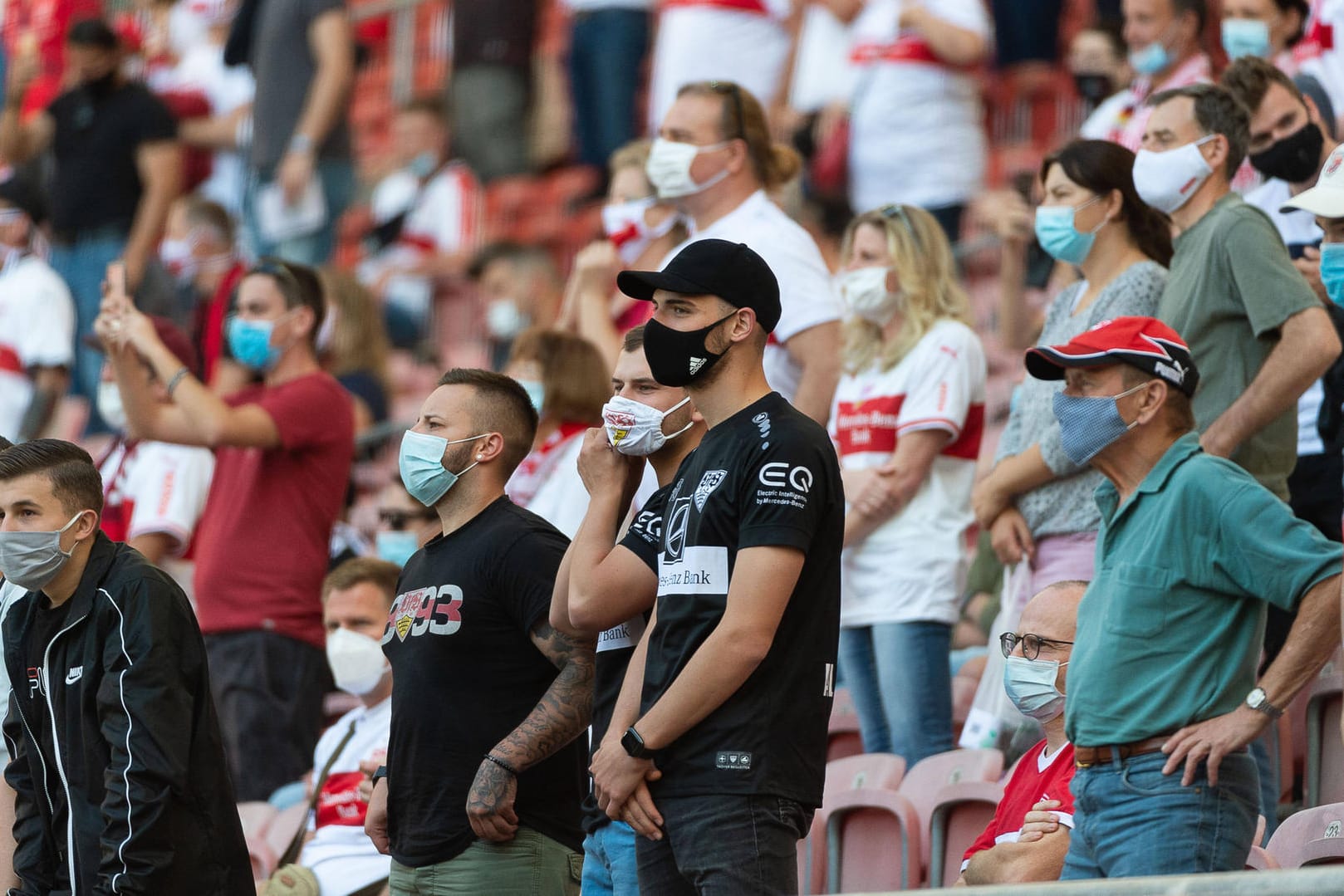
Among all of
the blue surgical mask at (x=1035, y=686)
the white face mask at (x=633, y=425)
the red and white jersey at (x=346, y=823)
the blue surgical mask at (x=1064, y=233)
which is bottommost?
the red and white jersey at (x=346, y=823)

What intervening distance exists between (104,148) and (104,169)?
0.40 ft

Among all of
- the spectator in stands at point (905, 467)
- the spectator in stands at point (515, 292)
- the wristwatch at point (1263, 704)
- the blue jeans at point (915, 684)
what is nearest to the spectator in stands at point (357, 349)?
the spectator in stands at point (515, 292)

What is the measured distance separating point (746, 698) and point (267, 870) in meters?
2.94

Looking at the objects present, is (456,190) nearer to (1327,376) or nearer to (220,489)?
(220,489)

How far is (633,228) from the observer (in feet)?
24.2

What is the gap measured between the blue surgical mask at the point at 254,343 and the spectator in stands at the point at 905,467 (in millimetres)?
2000

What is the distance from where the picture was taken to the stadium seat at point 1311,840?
4.53 meters

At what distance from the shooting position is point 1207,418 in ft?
18.1

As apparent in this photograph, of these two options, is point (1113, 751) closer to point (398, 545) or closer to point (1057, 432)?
point (1057, 432)

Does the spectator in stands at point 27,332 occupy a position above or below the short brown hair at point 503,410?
below

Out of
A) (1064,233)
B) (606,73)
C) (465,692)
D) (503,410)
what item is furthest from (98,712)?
(606,73)

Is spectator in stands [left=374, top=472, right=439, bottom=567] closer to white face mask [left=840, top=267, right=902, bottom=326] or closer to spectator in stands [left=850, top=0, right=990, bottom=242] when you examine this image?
white face mask [left=840, top=267, right=902, bottom=326]

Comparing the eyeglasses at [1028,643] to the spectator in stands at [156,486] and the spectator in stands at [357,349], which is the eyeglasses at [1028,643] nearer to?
the spectator in stands at [156,486]

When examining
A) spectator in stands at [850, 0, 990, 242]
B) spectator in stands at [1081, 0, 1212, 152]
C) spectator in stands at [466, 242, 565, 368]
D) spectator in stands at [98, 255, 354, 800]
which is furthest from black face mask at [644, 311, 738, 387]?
spectator in stands at [466, 242, 565, 368]
